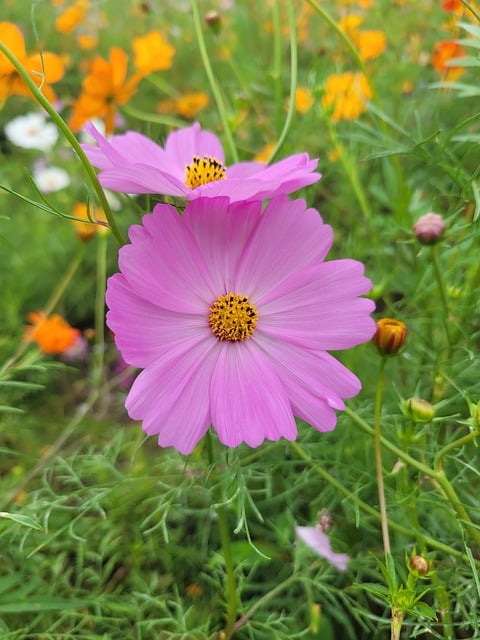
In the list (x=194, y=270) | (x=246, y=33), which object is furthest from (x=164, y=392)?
(x=246, y=33)

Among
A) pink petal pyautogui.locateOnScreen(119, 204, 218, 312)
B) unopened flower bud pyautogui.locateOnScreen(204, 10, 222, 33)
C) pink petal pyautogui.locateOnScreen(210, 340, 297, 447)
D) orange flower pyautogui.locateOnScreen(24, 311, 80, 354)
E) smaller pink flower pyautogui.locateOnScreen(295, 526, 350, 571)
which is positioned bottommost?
smaller pink flower pyautogui.locateOnScreen(295, 526, 350, 571)

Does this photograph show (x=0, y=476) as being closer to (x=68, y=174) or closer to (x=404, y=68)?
(x=68, y=174)

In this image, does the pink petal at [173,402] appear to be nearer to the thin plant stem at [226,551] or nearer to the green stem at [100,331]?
the thin plant stem at [226,551]

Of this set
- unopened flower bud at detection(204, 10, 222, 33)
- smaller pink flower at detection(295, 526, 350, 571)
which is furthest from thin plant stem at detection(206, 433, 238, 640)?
unopened flower bud at detection(204, 10, 222, 33)

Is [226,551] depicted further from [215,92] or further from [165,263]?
[215,92]

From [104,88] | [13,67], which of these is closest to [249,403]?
[13,67]

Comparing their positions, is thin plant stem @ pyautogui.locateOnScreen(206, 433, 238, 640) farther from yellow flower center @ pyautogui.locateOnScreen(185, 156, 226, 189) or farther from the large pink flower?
yellow flower center @ pyautogui.locateOnScreen(185, 156, 226, 189)

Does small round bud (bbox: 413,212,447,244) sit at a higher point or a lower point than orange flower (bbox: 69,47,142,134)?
lower

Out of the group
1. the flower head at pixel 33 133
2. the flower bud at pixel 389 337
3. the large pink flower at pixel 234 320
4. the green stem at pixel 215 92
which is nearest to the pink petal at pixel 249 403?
the large pink flower at pixel 234 320
